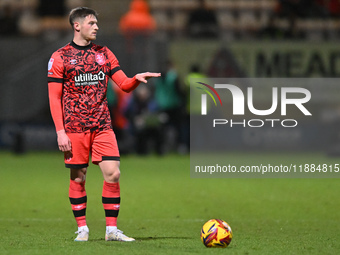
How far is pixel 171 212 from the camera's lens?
10250 millimetres

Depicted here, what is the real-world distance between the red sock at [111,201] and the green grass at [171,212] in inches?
9.9

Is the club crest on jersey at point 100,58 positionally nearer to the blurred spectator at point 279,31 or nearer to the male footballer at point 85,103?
the male footballer at point 85,103

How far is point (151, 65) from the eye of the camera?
2042 cm

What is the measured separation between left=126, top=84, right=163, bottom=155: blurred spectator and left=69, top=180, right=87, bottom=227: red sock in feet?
37.1

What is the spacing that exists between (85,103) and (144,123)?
1159cm

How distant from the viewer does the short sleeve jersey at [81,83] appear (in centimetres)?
752

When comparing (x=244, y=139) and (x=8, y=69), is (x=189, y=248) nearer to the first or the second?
(x=244, y=139)

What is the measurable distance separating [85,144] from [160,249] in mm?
1252

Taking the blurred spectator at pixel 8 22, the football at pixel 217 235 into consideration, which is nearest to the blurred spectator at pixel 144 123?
the blurred spectator at pixel 8 22

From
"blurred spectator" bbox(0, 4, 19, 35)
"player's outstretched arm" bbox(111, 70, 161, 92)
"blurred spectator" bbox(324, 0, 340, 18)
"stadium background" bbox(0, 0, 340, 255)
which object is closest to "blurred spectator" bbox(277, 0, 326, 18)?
"stadium background" bbox(0, 0, 340, 255)

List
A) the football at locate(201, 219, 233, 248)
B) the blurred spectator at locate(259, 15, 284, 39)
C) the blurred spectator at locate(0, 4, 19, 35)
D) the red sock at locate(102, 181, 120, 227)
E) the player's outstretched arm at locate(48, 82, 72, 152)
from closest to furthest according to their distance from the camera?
the football at locate(201, 219, 233, 248)
the player's outstretched arm at locate(48, 82, 72, 152)
the red sock at locate(102, 181, 120, 227)
the blurred spectator at locate(259, 15, 284, 39)
the blurred spectator at locate(0, 4, 19, 35)

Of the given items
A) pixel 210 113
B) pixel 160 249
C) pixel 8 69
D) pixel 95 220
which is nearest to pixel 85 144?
pixel 160 249

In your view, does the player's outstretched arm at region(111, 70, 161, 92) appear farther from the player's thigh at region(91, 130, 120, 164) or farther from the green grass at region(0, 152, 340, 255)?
the green grass at region(0, 152, 340, 255)

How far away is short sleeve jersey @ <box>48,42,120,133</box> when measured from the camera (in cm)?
752
